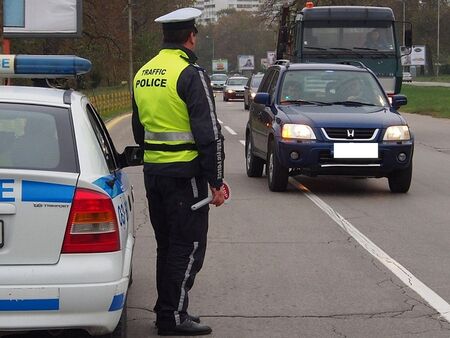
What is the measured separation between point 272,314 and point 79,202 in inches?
82.8

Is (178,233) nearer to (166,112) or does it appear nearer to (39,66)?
(166,112)

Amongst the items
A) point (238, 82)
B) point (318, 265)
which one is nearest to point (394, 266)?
point (318, 265)

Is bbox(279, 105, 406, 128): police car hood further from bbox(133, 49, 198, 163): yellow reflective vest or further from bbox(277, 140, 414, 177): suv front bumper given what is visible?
bbox(133, 49, 198, 163): yellow reflective vest

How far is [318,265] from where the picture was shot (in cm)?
698

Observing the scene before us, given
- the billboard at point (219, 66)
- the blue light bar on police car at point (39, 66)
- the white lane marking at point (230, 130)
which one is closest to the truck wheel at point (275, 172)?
the blue light bar on police car at point (39, 66)

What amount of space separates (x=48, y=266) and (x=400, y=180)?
7811 millimetres

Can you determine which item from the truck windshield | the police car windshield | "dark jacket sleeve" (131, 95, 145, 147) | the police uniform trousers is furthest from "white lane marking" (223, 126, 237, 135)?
the police car windshield

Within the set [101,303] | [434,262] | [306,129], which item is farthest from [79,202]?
[306,129]

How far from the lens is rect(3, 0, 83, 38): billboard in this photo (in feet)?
47.4

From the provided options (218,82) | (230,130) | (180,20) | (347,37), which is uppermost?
(347,37)

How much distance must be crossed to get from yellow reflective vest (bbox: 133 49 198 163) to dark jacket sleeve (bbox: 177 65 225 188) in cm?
6

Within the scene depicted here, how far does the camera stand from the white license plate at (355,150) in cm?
1038

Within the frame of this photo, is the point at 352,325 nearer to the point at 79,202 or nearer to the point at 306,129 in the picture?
the point at 79,202

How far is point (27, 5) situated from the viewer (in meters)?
14.4
